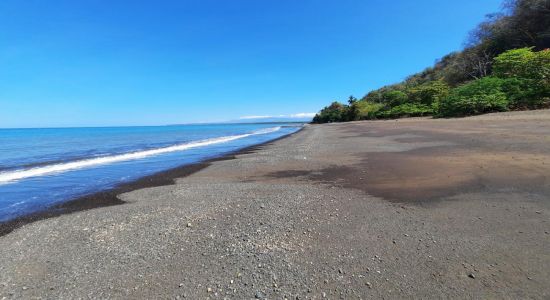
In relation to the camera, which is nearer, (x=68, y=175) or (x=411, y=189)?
(x=411, y=189)

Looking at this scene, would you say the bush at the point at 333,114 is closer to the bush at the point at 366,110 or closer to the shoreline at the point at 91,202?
the bush at the point at 366,110

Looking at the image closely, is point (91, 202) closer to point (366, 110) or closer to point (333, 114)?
point (366, 110)

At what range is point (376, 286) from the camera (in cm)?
293

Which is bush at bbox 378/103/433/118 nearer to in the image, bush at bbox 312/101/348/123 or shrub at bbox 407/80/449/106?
shrub at bbox 407/80/449/106

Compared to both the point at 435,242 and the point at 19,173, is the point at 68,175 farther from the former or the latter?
the point at 435,242

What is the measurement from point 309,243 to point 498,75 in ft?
108

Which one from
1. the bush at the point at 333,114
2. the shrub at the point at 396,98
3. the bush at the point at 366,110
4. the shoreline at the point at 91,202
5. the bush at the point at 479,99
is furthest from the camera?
the bush at the point at 333,114

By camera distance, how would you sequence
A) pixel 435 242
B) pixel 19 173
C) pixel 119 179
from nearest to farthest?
pixel 435 242 → pixel 119 179 → pixel 19 173

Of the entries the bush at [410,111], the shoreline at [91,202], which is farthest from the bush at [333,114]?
the shoreline at [91,202]

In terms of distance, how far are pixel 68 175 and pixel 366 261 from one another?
13.1 meters

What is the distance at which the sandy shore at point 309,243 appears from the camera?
118 inches

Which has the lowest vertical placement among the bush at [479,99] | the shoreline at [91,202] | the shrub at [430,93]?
the shoreline at [91,202]

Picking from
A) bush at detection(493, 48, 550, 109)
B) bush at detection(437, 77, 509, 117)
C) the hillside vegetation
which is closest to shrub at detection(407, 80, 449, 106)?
the hillside vegetation

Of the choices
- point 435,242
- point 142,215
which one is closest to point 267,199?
point 142,215
